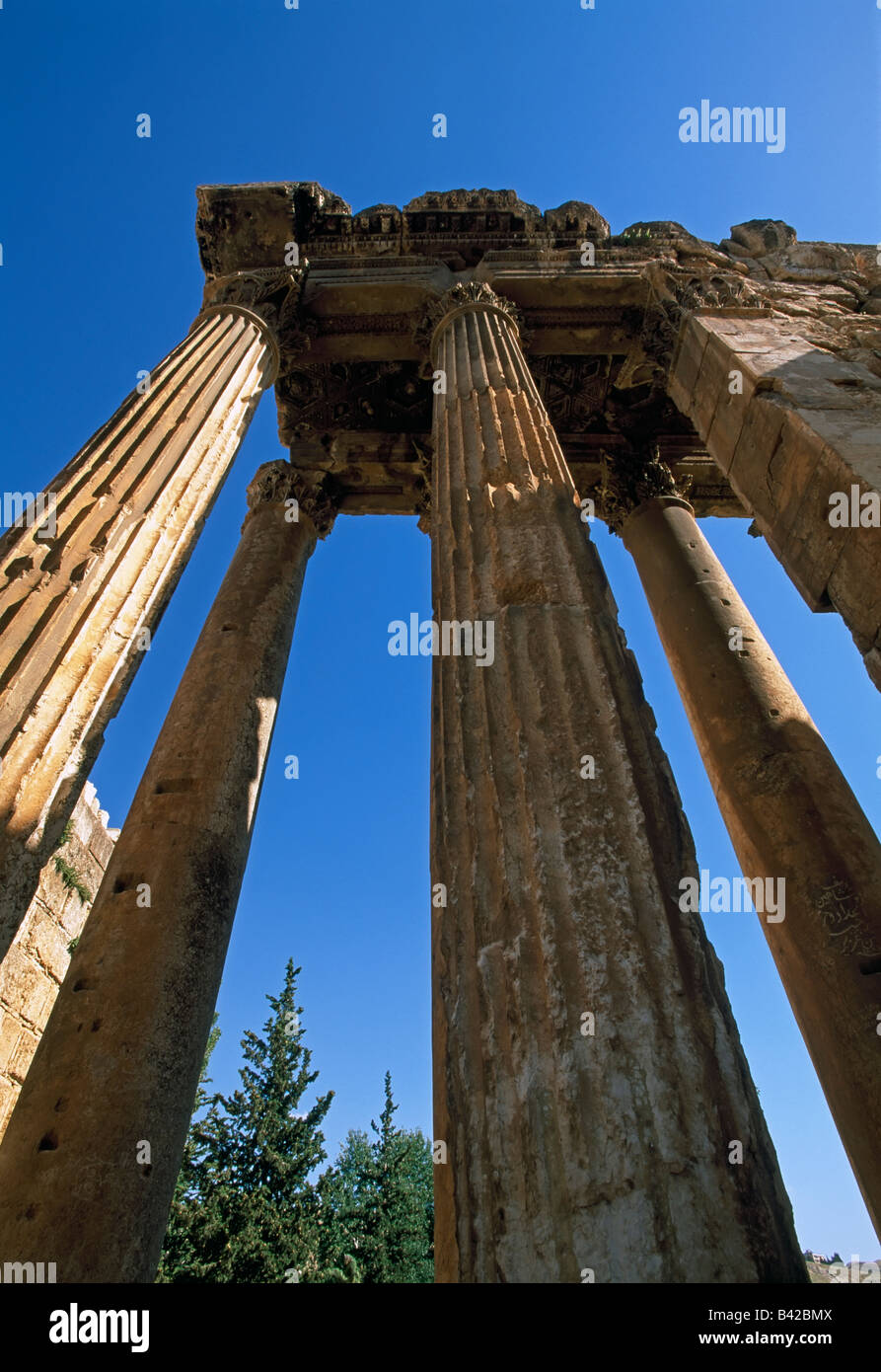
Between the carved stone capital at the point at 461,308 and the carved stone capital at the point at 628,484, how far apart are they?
10.2ft

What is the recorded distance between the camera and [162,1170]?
5.96 m

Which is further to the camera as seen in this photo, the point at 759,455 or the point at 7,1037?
the point at 7,1037

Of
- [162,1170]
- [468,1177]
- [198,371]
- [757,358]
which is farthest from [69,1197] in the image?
[757,358]

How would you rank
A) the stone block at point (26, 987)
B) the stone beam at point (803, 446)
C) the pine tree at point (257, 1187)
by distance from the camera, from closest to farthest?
the stone beam at point (803, 446) → the stone block at point (26, 987) → the pine tree at point (257, 1187)

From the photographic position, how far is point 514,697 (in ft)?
15.0

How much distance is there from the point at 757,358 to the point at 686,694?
4114mm

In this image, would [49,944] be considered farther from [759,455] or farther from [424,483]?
[759,455]

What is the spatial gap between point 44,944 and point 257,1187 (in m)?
12.6

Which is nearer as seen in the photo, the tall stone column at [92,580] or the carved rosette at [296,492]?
the tall stone column at [92,580]

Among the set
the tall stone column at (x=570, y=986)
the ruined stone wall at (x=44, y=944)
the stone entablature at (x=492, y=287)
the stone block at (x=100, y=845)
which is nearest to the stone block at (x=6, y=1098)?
the ruined stone wall at (x=44, y=944)

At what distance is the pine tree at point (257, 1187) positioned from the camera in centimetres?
1745

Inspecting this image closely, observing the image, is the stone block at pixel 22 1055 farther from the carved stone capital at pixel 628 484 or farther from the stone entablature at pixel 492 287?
the carved stone capital at pixel 628 484

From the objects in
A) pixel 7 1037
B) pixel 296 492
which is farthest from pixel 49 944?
pixel 296 492
